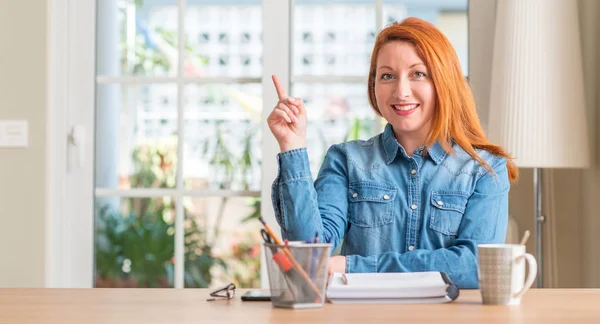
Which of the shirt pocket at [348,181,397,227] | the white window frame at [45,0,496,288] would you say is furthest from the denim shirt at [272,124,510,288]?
the white window frame at [45,0,496,288]

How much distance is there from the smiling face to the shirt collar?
30mm

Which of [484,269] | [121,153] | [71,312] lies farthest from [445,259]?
[121,153]

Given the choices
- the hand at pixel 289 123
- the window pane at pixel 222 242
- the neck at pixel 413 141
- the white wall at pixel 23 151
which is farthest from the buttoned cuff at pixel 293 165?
the white wall at pixel 23 151

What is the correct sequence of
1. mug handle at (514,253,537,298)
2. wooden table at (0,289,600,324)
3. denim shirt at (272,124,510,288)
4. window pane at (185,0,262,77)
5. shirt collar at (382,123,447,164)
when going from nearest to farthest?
wooden table at (0,289,600,324) < mug handle at (514,253,537,298) < denim shirt at (272,124,510,288) < shirt collar at (382,123,447,164) < window pane at (185,0,262,77)

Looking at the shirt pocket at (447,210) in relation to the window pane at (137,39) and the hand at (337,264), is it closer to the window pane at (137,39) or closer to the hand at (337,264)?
the hand at (337,264)

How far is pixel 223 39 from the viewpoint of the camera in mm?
3398

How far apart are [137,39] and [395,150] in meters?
1.64

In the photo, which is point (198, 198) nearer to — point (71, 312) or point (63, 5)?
point (63, 5)

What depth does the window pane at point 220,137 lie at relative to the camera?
131 inches

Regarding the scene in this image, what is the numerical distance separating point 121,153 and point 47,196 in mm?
323

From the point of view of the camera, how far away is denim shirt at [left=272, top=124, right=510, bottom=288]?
1966 millimetres

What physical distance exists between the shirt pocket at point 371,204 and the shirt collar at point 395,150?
0.08 meters

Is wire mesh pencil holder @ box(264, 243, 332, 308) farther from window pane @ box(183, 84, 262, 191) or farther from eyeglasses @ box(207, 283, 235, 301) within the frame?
window pane @ box(183, 84, 262, 191)

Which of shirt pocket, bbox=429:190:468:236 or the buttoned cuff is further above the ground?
the buttoned cuff
